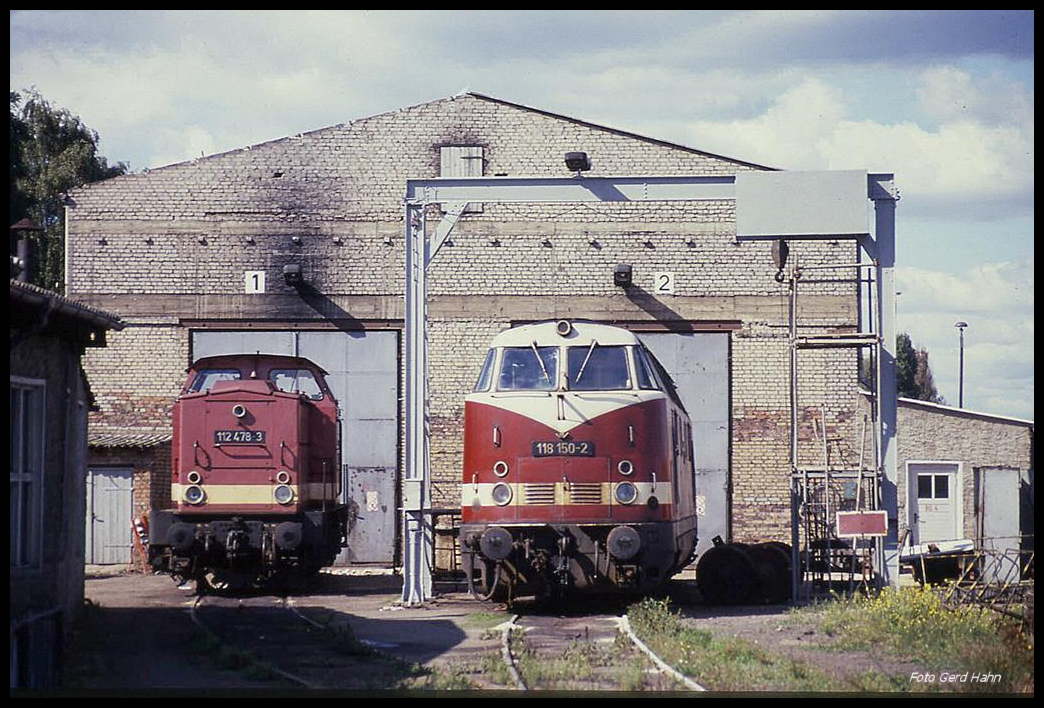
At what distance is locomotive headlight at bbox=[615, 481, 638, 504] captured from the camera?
48.3 ft

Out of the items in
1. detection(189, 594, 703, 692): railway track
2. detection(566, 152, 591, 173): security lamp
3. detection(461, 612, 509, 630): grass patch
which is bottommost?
detection(461, 612, 509, 630): grass patch

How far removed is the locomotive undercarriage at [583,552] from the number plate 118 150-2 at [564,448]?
82 cm

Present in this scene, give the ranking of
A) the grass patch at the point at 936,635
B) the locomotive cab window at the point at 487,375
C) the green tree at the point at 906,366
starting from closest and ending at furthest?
the grass patch at the point at 936,635 < the locomotive cab window at the point at 487,375 < the green tree at the point at 906,366

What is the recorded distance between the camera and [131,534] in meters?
23.8

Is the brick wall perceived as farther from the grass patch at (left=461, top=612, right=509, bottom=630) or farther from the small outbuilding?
the small outbuilding

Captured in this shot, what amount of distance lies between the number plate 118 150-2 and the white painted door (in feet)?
49.1

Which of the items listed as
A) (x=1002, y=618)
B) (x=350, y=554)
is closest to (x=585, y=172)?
(x=350, y=554)

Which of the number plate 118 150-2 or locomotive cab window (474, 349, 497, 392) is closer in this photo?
the number plate 118 150-2

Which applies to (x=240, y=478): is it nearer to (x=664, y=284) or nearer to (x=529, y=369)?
(x=529, y=369)

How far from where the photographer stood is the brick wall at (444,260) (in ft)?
82.6

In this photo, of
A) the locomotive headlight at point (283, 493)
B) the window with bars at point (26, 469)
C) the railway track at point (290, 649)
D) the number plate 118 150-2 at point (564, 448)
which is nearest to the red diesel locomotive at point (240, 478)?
the locomotive headlight at point (283, 493)

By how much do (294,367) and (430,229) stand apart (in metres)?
8.26

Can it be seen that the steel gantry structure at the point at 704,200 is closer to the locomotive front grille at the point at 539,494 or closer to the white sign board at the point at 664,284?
the locomotive front grille at the point at 539,494

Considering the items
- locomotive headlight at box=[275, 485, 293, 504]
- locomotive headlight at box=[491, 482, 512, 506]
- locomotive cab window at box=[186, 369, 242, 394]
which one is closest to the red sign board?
locomotive headlight at box=[491, 482, 512, 506]
